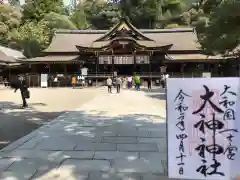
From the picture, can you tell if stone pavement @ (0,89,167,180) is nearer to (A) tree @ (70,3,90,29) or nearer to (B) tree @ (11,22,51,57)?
(B) tree @ (11,22,51,57)

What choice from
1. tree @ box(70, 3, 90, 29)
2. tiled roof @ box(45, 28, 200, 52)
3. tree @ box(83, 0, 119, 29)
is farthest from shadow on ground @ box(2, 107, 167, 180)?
tree @ box(70, 3, 90, 29)

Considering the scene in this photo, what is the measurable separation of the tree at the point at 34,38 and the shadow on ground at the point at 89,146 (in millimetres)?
36583

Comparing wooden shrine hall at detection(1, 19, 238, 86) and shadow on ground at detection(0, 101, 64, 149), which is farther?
wooden shrine hall at detection(1, 19, 238, 86)

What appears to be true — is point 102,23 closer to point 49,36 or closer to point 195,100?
point 49,36

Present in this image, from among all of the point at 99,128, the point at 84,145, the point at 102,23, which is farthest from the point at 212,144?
the point at 102,23

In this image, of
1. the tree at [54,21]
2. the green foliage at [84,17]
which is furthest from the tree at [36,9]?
the tree at [54,21]

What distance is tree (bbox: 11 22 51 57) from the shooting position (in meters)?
45.9

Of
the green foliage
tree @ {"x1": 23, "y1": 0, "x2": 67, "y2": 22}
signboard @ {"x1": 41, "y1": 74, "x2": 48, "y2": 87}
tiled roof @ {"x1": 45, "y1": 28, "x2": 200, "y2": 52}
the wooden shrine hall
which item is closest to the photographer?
signboard @ {"x1": 41, "y1": 74, "x2": 48, "y2": 87}

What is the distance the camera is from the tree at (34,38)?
45906mm

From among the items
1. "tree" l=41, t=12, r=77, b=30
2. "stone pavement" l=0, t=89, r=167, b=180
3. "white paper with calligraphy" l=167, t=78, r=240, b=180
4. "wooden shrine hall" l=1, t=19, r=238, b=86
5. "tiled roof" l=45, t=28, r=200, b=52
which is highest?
"tree" l=41, t=12, r=77, b=30

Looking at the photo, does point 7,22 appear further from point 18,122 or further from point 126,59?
point 18,122

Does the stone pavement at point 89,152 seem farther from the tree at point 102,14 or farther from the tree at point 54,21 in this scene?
the tree at point 102,14

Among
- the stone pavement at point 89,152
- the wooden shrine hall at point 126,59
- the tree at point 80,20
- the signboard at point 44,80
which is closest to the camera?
the stone pavement at point 89,152

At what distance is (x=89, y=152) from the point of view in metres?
5.97
